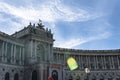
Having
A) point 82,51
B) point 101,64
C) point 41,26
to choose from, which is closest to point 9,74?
point 41,26

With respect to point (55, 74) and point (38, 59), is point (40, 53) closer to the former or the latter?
point (38, 59)

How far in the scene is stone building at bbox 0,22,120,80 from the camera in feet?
231

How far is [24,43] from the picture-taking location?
260ft

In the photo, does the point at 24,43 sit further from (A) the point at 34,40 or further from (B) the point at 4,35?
(B) the point at 4,35

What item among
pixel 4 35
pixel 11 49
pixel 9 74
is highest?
pixel 4 35

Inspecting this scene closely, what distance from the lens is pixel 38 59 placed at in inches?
3159

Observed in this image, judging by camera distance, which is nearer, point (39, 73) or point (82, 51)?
point (39, 73)

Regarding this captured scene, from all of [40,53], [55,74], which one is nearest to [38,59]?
[40,53]

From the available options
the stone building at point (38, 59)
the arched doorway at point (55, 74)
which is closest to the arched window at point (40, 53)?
the stone building at point (38, 59)

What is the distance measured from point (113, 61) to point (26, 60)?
155 ft

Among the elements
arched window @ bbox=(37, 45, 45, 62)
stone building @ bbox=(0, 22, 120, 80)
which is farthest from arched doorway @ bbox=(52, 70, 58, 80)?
arched window @ bbox=(37, 45, 45, 62)

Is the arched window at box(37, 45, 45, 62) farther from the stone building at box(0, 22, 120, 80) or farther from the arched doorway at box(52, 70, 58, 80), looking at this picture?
the arched doorway at box(52, 70, 58, 80)

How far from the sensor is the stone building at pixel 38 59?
7038cm

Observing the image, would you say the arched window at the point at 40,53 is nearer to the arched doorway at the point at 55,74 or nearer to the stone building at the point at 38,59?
the stone building at the point at 38,59
